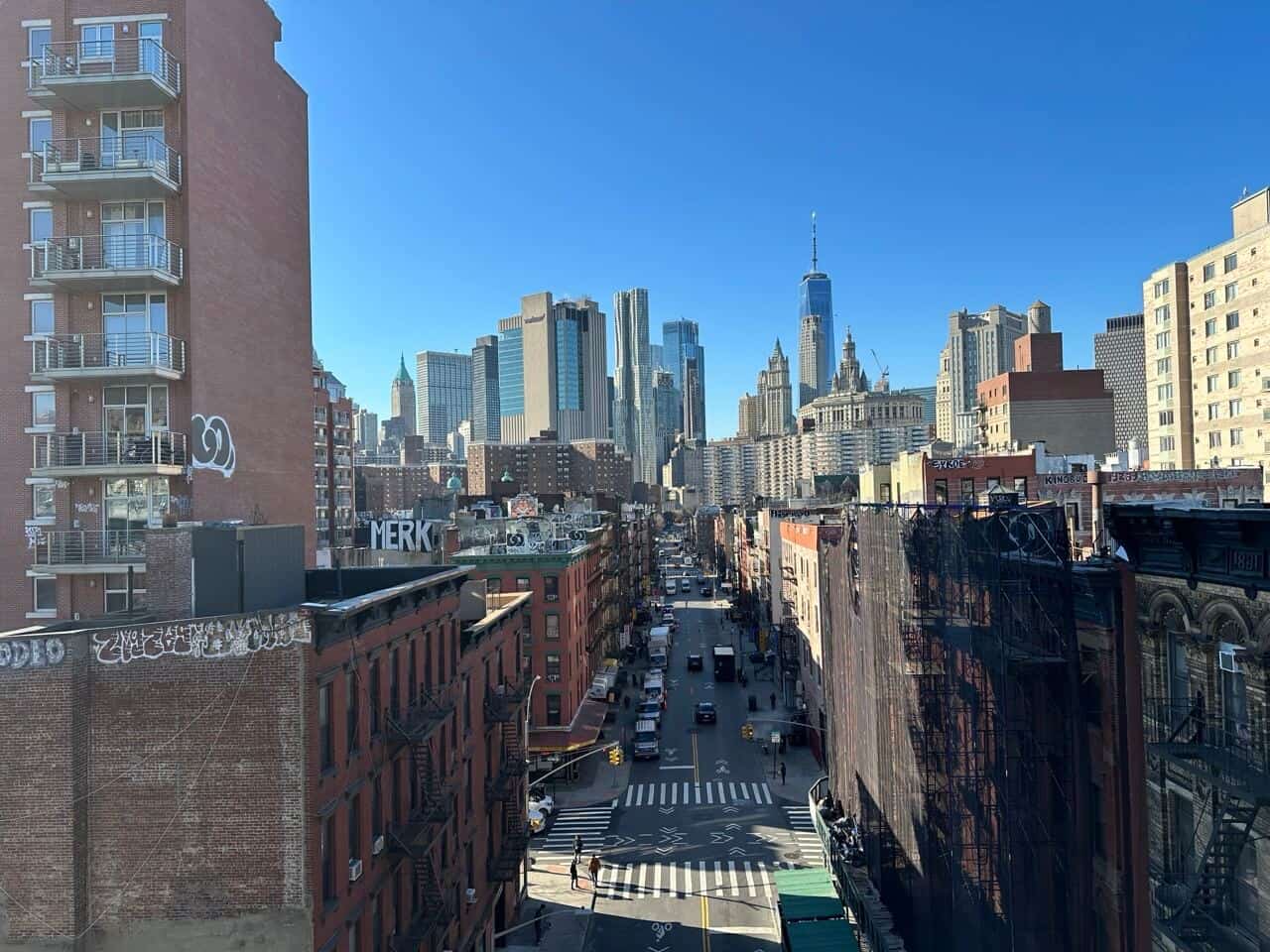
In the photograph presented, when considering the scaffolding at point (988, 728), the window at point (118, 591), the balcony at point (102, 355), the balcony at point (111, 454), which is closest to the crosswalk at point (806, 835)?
the scaffolding at point (988, 728)

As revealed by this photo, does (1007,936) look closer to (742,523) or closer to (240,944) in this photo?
(240,944)

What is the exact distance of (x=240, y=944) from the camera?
648 inches

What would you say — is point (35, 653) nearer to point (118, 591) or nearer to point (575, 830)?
point (118, 591)

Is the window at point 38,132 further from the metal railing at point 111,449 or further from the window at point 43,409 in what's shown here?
the metal railing at point 111,449

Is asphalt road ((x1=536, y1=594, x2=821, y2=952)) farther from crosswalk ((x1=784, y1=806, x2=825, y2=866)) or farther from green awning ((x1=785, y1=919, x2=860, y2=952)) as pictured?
green awning ((x1=785, y1=919, x2=860, y2=952))

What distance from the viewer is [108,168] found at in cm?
2494

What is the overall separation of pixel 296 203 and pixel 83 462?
14097 mm

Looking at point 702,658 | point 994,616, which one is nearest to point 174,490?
point 994,616

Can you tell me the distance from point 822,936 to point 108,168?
105 ft

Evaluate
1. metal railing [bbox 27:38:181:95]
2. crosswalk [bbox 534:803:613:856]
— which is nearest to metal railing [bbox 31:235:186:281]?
metal railing [bbox 27:38:181:95]

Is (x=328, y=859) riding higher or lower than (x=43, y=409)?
lower

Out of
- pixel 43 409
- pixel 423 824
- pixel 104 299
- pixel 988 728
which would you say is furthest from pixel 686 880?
pixel 104 299

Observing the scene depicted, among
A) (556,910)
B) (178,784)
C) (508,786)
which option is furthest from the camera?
(556,910)

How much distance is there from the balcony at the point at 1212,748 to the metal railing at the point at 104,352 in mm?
25992
